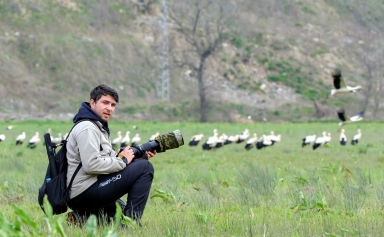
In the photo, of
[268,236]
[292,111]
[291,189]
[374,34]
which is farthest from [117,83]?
[268,236]

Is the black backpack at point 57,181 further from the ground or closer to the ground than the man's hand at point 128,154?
closer to the ground

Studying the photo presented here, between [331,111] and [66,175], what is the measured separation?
146ft

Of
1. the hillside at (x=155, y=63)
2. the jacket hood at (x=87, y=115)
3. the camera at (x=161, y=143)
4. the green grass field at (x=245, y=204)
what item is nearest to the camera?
the green grass field at (x=245, y=204)

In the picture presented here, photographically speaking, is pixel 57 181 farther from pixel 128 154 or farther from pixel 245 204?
pixel 245 204

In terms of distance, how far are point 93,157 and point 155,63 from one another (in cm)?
4875

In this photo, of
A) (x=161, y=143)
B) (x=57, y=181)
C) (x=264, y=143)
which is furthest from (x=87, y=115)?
(x=264, y=143)

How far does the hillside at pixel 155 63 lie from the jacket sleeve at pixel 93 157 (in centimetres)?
3800

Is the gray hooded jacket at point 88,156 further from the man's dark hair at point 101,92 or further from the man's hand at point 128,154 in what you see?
the man's dark hair at point 101,92

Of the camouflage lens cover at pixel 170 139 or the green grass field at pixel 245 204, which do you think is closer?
the green grass field at pixel 245 204

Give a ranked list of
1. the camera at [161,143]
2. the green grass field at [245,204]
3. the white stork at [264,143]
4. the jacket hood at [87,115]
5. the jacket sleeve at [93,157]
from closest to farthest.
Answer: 1. the green grass field at [245,204]
2. the jacket sleeve at [93,157]
3. the jacket hood at [87,115]
4. the camera at [161,143]
5. the white stork at [264,143]

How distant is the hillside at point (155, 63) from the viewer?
4775cm

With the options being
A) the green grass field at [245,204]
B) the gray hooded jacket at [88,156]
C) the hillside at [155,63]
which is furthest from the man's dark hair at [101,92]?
the hillside at [155,63]

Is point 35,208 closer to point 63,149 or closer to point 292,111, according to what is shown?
point 63,149

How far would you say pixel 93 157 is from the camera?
20.4ft
